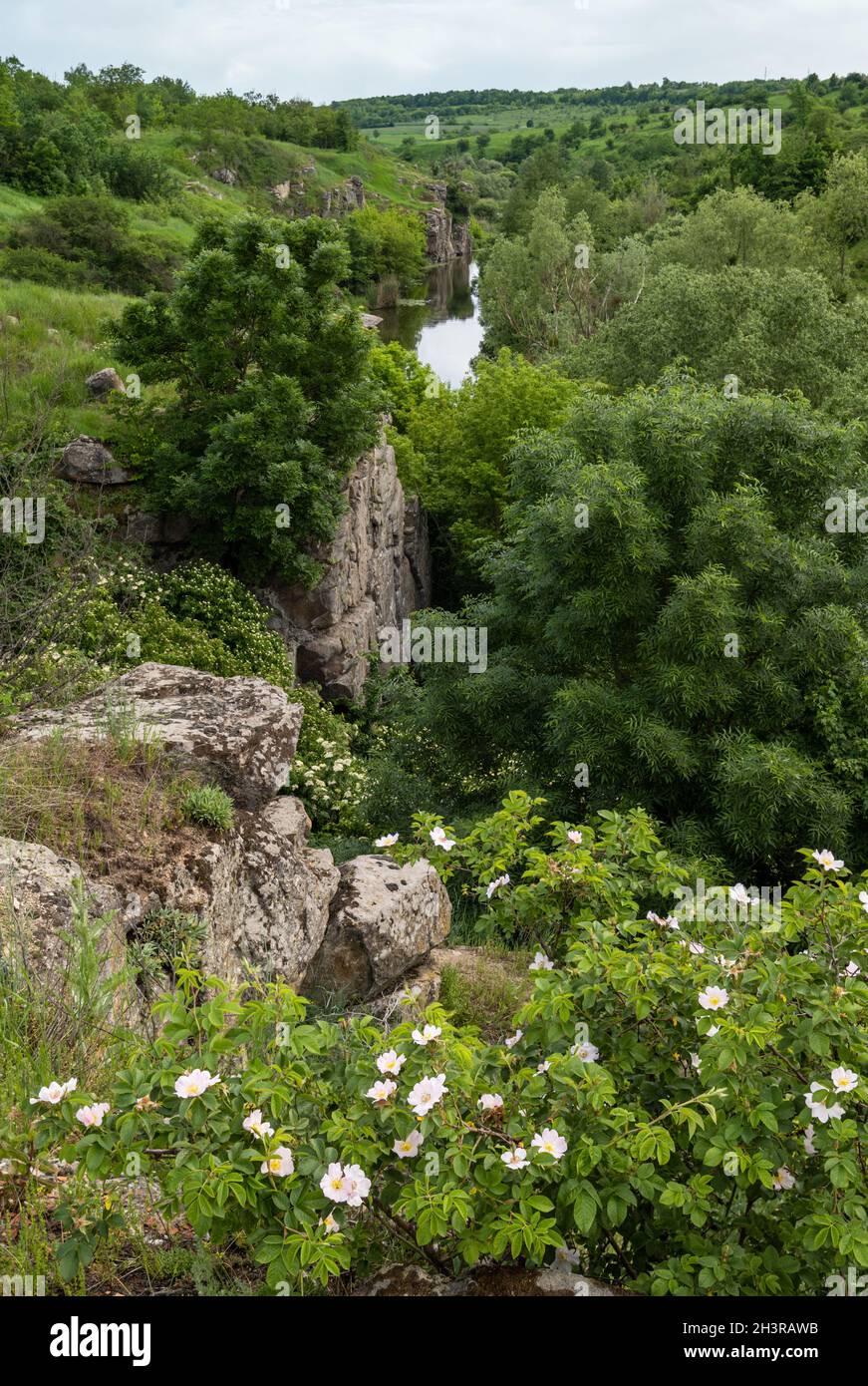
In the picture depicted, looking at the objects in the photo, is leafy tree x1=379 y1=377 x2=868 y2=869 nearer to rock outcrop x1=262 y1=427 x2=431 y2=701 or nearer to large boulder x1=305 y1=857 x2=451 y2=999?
large boulder x1=305 y1=857 x2=451 y2=999

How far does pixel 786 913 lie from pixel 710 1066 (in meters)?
0.93

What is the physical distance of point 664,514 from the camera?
14.0 meters

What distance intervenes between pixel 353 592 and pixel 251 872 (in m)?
17.1

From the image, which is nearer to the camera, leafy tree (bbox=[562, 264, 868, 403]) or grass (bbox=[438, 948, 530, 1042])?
grass (bbox=[438, 948, 530, 1042])

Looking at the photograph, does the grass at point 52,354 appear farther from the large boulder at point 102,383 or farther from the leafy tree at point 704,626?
the leafy tree at point 704,626

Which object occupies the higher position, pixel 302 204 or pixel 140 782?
pixel 302 204

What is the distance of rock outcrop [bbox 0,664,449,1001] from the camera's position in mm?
6020

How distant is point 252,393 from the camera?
19.9 m

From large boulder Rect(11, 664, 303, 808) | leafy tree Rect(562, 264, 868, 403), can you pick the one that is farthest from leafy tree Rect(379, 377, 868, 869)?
leafy tree Rect(562, 264, 868, 403)

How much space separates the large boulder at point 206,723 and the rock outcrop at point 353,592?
42.3ft

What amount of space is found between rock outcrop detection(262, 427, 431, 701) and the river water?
2547 centimetres

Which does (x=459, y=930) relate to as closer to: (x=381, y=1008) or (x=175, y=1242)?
(x=381, y=1008)

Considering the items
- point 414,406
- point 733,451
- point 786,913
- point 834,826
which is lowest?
point 834,826

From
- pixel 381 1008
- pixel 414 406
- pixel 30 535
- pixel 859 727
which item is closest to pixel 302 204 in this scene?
pixel 414 406
